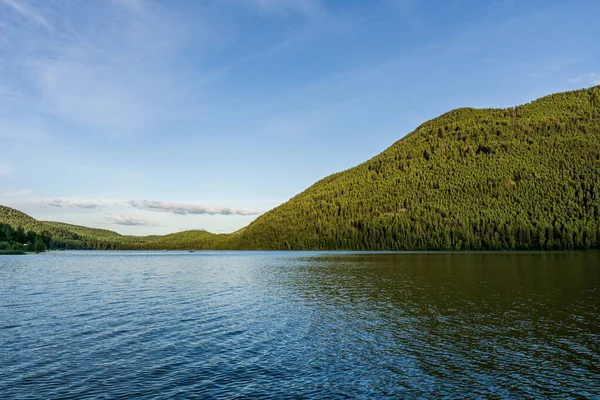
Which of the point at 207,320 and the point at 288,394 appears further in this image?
the point at 207,320

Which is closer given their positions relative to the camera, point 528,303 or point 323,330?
point 323,330

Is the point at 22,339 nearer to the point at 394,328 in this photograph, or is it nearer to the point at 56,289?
the point at 394,328

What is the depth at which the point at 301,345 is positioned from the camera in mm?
33812

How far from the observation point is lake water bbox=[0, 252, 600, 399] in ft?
78.9

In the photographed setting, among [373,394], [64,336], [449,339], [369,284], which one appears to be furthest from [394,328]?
[369,284]

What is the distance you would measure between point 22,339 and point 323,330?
25316 mm

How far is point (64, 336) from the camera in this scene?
3556 centimetres

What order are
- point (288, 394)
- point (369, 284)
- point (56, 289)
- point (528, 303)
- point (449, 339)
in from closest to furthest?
1. point (288, 394)
2. point (449, 339)
3. point (528, 303)
4. point (56, 289)
5. point (369, 284)

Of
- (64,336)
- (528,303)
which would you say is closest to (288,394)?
(64,336)

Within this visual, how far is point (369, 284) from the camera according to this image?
254 ft

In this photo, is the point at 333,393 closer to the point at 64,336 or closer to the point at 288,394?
the point at 288,394

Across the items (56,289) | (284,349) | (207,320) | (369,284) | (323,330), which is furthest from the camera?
(369,284)

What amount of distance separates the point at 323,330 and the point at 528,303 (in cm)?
2999

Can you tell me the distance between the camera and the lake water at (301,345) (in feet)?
78.9
